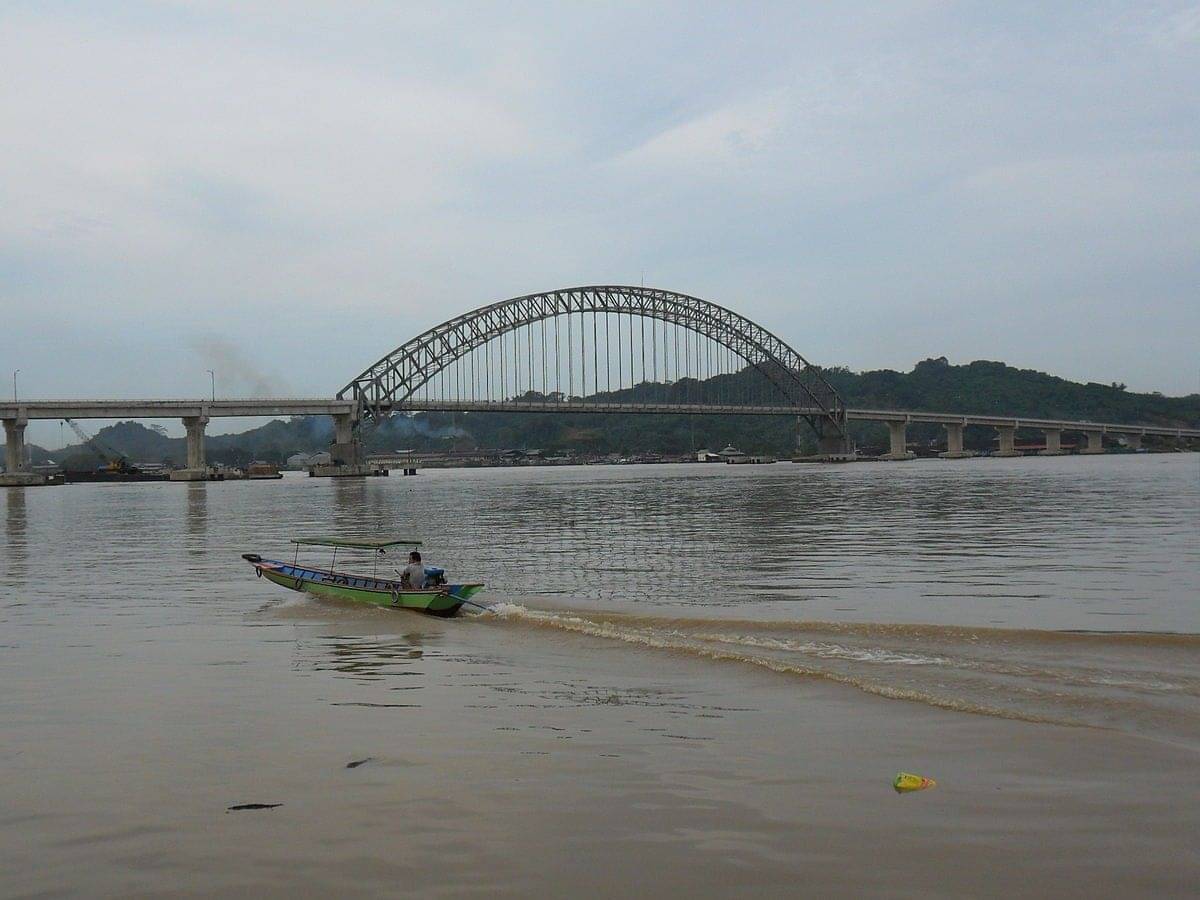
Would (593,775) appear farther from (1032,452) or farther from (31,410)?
(1032,452)

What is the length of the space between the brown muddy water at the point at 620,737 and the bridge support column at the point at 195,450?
92962 millimetres

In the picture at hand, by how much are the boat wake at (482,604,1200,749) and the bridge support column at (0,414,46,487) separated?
328 feet

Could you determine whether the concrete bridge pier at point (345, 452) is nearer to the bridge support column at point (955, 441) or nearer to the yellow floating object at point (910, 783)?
the bridge support column at point (955, 441)

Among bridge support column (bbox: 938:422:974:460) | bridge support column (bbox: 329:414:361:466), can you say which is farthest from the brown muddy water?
bridge support column (bbox: 938:422:974:460)

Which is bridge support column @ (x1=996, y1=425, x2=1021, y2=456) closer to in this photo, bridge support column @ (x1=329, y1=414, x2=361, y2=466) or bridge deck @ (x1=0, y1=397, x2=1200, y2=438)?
bridge deck @ (x1=0, y1=397, x2=1200, y2=438)

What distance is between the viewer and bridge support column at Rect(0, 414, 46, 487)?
10038cm

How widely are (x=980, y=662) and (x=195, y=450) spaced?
113404mm

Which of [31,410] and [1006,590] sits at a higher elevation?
[31,410]

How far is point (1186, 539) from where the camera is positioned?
89.1ft

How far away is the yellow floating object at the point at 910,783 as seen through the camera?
7.46m

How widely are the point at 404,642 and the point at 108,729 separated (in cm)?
567

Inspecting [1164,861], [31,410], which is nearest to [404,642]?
[1164,861]

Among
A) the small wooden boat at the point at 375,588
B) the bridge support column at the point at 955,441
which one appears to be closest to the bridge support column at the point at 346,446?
the bridge support column at the point at 955,441

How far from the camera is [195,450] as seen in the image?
11494 centimetres
